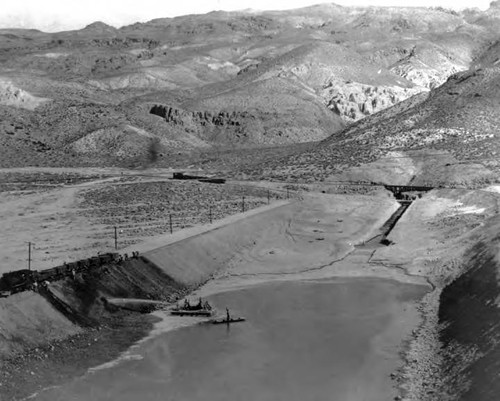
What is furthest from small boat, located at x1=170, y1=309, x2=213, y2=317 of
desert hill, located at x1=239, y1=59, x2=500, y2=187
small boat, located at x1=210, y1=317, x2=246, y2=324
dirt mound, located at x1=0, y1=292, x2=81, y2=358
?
desert hill, located at x1=239, y1=59, x2=500, y2=187

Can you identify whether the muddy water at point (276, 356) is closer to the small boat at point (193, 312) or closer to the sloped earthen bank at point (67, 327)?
the sloped earthen bank at point (67, 327)

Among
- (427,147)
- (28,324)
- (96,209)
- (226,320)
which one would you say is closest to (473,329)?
(226,320)

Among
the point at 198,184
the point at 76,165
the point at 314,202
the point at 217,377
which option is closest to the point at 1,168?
the point at 76,165

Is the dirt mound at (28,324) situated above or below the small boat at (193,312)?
above

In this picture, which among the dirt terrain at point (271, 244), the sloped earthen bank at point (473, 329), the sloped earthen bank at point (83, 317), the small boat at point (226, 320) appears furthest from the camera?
the small boat at point (226, 320)

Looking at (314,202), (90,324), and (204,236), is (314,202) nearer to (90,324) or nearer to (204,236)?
(204,236)

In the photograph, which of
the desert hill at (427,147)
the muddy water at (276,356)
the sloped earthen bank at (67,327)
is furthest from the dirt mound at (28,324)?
the desert hill at (427,147)

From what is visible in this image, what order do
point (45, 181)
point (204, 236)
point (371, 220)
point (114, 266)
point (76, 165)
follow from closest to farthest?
point (114, 266) → point (204, 236) → point (371, 220) → point (45, 181) → point (76, 165)

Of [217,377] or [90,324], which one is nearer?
[217,377]
